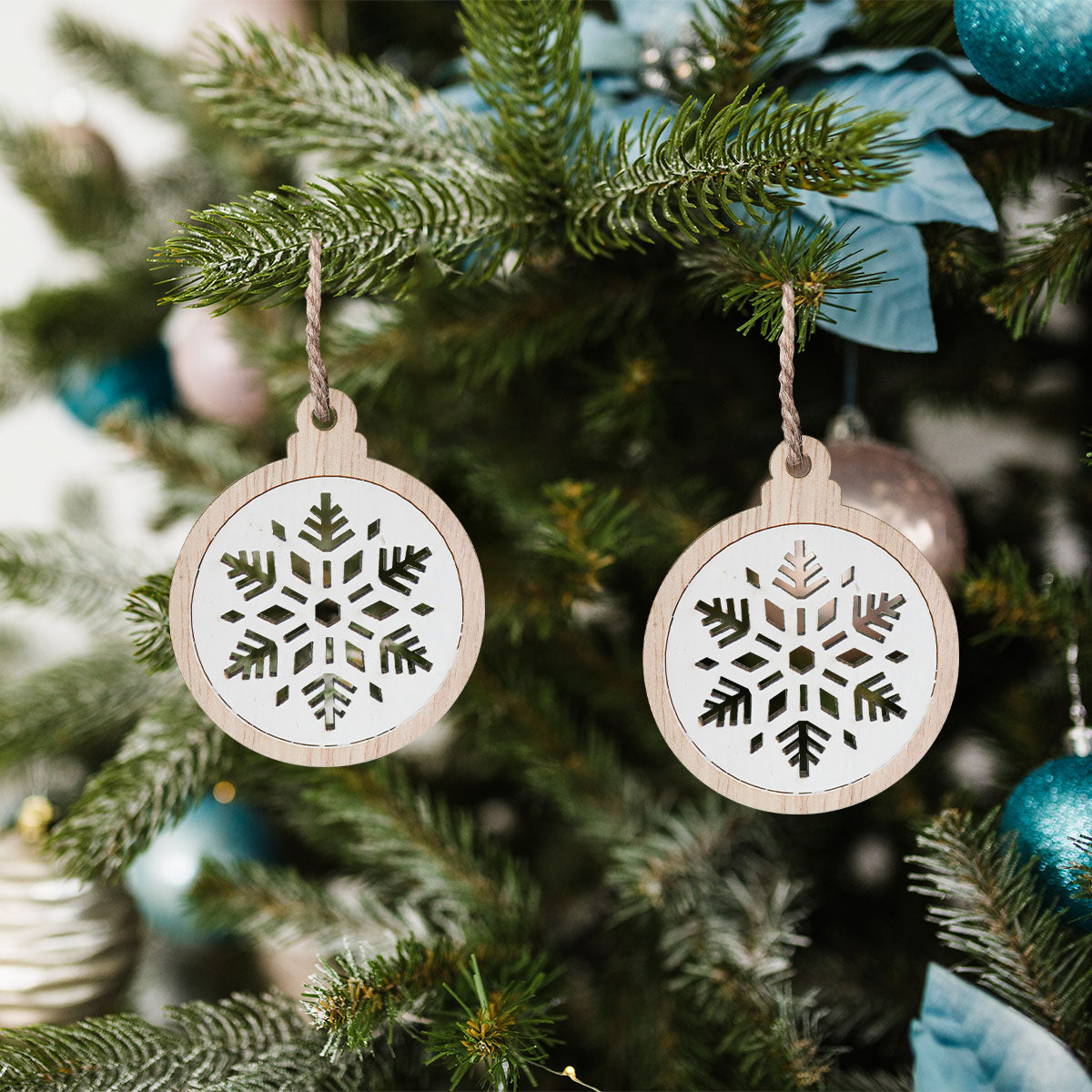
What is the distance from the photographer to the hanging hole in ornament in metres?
0.38

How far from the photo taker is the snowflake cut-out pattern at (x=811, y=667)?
14.4 inches

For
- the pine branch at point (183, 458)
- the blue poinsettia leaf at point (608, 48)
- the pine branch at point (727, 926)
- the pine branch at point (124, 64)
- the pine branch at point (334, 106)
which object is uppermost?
the blue poinsettia leaf at point (608, 48)

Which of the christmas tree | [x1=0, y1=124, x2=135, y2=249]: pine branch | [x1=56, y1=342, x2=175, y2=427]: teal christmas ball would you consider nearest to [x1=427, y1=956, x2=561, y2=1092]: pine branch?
the christmas tree

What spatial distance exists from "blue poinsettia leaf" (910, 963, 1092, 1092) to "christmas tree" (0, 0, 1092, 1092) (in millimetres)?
31

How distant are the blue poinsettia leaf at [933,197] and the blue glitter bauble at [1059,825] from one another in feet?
0.76

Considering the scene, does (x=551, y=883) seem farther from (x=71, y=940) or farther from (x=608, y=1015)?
(x=71, y=940)

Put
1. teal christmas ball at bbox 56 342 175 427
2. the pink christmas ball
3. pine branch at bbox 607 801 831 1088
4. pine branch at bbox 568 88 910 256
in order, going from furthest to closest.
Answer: teal christmas ball at bbox 56 342 175 427
the pink christmas ball
pine branch at bbox 607 801 831 1088
pine branch at bbox 568 88 910 256

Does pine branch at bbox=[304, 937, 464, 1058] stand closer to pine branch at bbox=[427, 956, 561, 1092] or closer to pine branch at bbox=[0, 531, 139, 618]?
pine branch at bbox=[427, 956, 561, 1092]

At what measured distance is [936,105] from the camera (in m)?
0.39

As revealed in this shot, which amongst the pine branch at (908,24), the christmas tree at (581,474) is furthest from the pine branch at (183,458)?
the pine branch at (908,24)

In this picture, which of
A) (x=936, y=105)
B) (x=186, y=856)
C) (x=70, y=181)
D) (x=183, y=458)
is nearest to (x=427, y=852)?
(x=186, y=856)

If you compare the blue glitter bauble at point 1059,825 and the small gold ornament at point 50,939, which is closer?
the blue glitter bauble at point 1059,825

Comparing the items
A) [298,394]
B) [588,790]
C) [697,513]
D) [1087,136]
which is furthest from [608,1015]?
[1087,136]

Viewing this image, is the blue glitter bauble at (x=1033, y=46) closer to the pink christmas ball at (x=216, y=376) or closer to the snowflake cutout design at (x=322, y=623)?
the snowflake cutout design at (x=322, y=623)
